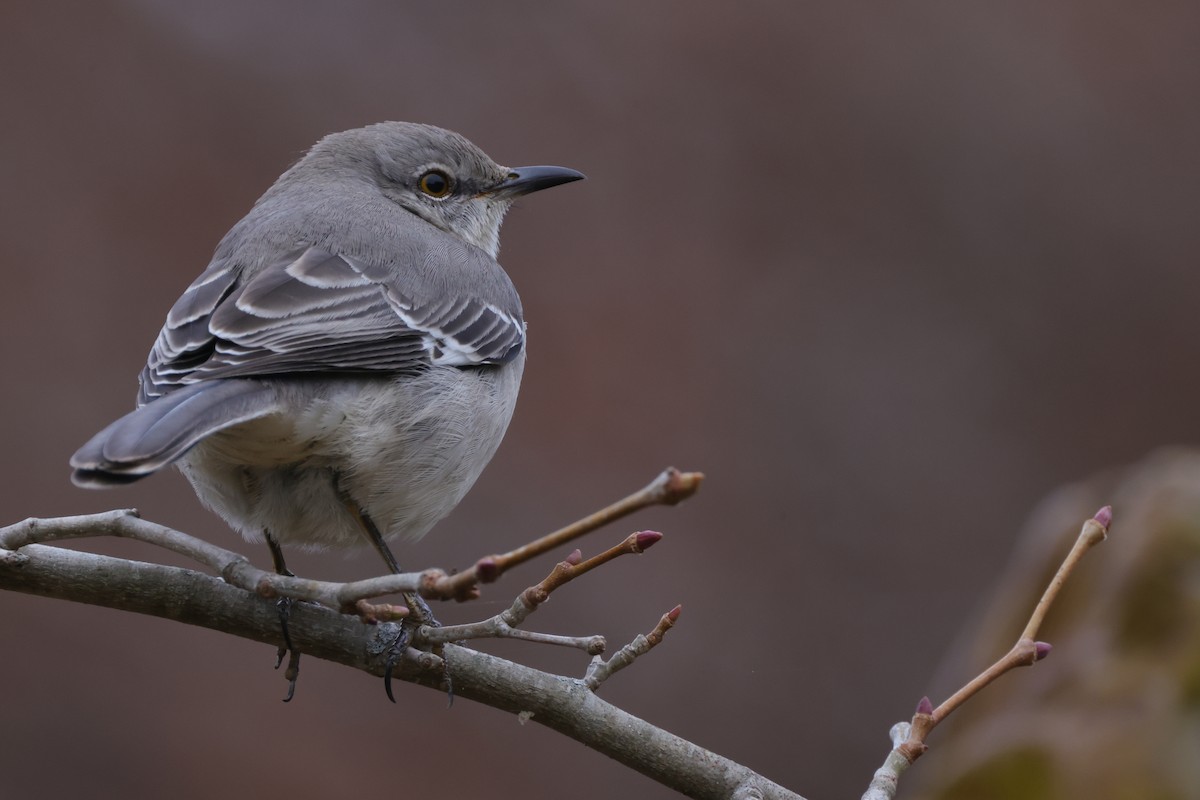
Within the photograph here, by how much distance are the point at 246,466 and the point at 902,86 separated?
5494 mm

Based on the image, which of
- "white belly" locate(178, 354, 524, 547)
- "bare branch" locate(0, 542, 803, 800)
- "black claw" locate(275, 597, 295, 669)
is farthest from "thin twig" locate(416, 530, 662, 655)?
"white belly" locate(178, 354, 524, 547)

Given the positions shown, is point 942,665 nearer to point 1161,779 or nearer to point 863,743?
point 863,743

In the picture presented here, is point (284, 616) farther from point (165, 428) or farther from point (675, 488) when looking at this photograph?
point (675, 488)

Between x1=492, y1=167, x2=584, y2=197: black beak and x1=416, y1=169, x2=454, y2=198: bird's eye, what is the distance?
21 centimetres

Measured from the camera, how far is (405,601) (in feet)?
11.7

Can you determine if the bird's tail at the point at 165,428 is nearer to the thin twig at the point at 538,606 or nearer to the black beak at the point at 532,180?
the thin twig at the point at 538,606

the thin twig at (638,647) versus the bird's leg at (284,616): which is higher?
the thin twig at (638,647)

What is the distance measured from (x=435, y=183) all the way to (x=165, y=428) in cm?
250

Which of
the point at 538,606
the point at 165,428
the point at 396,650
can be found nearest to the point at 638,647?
the point at 538,606

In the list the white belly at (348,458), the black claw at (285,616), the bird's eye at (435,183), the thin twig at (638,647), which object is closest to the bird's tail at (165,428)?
the white belly at (348,458)

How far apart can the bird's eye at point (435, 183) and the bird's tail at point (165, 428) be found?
1954 millimetres

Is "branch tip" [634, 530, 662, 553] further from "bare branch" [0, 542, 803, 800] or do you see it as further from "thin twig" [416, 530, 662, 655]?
"bare branch" [0, 542, 803, 800]

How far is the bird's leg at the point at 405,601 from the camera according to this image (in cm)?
289

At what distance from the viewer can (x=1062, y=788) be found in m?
3.46
